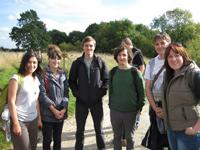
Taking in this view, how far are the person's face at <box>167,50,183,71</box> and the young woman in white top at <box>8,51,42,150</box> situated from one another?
1.92m

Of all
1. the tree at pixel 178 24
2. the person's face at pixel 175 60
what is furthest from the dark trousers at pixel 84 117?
the tree at pixel 178 24

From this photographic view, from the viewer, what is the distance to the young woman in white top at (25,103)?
16.8ft

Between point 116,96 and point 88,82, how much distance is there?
650 millimetres

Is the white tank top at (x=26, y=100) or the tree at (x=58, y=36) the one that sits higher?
the tree at (x=58, y=36)

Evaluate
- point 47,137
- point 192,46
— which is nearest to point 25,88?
point 47,137

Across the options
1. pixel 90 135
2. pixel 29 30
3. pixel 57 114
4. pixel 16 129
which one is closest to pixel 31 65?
pixel 16 129

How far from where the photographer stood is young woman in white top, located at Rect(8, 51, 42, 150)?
16.8 feet

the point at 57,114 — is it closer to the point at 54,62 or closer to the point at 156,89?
the point at 54,62

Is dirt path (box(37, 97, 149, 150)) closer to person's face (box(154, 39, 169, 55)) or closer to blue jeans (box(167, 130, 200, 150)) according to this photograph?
person's face (box(154, 39, 169, 55))

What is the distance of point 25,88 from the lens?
17.2 ft

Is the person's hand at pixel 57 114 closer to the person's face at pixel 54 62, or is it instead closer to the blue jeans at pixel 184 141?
the person's face at pixel 54 62

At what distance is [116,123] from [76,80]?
1.10 m

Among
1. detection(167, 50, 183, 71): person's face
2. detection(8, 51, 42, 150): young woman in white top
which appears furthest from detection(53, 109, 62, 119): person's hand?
detection(167, 50, 183, 71): person's face

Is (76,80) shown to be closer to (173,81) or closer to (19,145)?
(19,145)
